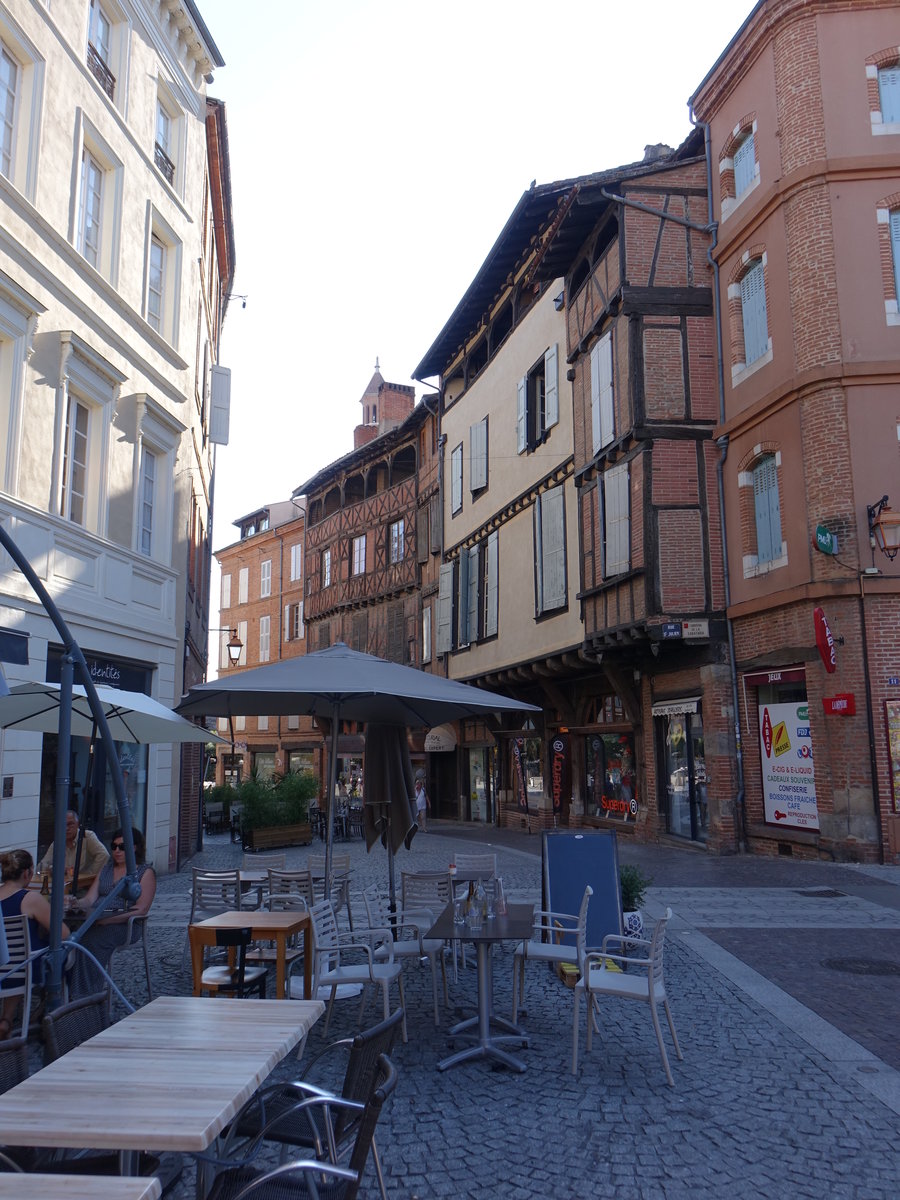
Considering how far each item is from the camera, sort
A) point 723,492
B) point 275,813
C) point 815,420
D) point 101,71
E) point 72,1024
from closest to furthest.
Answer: point 72,1024
point 101,71
point 815,420
point 723,492
point 275,813

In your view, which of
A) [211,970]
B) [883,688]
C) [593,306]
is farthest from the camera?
[593,306]

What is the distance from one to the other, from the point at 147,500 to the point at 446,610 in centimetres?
1405

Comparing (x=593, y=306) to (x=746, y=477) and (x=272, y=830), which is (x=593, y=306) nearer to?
(x=746, y=477)

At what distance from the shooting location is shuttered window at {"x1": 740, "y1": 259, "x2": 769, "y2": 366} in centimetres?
1554

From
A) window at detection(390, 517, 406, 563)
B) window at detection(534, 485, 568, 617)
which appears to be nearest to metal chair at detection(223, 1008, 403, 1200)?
window at detection(534, 485, 568, 617)

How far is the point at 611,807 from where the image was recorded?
65.9ft

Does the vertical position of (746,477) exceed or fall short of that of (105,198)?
it falls short

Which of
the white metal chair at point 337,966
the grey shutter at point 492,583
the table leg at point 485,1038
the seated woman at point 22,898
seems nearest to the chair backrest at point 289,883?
the white metal chair at point 337,966

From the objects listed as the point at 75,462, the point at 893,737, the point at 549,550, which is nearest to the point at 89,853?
the point at 75,462

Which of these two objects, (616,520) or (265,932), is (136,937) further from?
(616,520)

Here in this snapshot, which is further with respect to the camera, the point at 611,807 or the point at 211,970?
the point at 611,807

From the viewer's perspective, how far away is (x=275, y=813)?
65.0ft

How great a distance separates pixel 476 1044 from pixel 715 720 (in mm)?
10857

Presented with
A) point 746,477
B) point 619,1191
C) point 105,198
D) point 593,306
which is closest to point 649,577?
point 746,477
